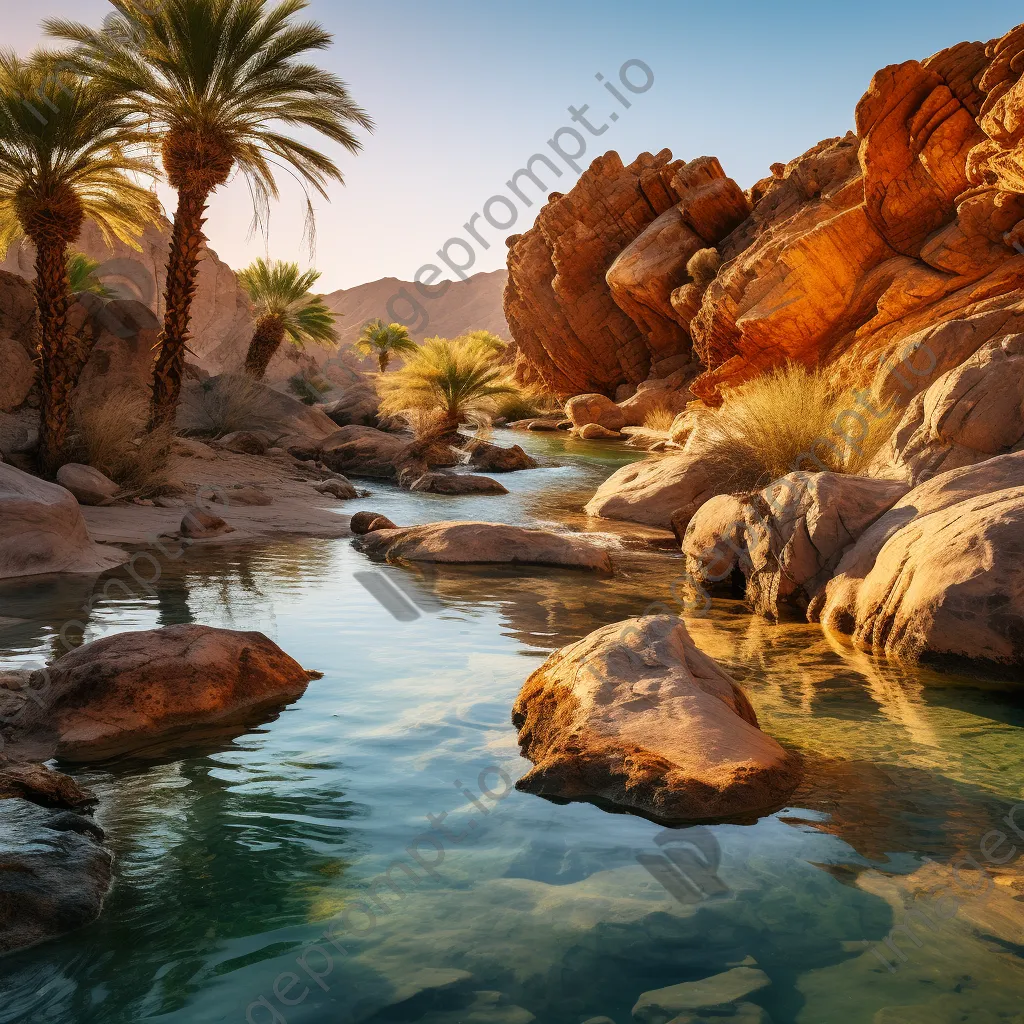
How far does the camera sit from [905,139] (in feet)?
63.7

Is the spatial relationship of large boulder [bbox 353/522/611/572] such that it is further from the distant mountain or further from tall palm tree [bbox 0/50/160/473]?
the distant mountain

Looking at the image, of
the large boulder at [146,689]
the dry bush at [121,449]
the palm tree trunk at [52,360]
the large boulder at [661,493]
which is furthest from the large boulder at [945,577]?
the palm tree trunk at [52,360]

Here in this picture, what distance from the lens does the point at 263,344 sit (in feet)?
75.3

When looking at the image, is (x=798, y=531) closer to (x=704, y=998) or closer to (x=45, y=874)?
(x=704, y=998)

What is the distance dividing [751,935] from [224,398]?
57.7ft

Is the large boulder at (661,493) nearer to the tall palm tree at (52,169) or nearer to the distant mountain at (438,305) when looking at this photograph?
the tall palm tree at (52,169)

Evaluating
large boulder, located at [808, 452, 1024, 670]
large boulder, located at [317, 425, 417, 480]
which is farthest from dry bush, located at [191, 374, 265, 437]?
large boulder, located at [808, 452, 1024, 670]

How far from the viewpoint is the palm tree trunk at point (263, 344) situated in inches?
884

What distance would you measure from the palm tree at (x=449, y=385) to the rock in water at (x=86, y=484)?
9.25m

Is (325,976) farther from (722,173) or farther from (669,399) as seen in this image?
(722,173)

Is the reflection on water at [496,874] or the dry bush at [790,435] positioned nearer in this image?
the reflection on water at [496,874]

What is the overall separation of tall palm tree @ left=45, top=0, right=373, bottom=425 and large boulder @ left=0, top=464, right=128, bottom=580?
19.5ft

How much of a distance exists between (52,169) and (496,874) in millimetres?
11583

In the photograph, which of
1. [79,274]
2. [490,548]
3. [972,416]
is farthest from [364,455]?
[972,416]
